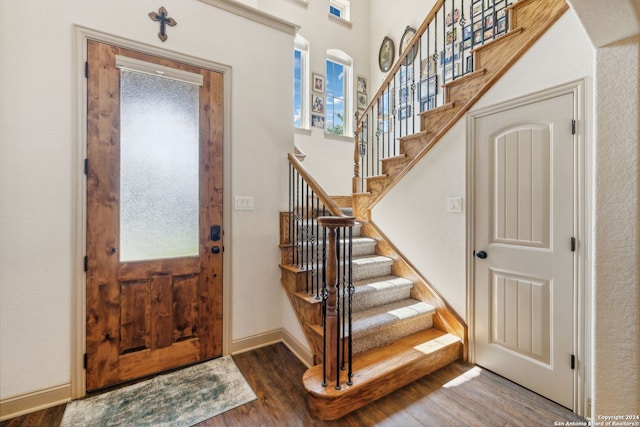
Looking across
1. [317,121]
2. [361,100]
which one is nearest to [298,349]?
[317,121]

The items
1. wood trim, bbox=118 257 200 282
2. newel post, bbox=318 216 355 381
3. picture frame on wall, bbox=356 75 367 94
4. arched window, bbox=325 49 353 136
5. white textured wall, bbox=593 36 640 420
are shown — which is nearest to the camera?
white textured wall, bbox=593 36 640 420

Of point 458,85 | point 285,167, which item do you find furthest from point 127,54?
point 458,85

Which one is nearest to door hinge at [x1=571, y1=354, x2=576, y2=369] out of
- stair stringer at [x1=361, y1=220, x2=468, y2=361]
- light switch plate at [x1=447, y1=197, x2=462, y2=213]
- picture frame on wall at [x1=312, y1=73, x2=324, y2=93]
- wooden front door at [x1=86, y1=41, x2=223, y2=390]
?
stair stringer at [x1=361, y1=220, x2=468, y2=361]

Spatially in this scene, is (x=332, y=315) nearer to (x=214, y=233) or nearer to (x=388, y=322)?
(x=388, y=322)

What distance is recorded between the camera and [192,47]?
2.26 meters

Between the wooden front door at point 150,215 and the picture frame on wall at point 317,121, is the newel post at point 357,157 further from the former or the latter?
the wooden front door at point 150,215

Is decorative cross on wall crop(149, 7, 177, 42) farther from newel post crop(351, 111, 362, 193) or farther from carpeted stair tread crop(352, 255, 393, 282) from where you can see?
carpeted stair tread crop(352, 255, 393, 282)

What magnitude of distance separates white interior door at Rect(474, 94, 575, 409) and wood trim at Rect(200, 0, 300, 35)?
1950 millimetres

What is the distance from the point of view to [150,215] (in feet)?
6.95

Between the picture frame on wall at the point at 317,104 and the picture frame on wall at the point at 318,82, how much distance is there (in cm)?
11

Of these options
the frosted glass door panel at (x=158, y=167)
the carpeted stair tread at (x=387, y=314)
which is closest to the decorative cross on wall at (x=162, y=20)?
the frosted glass door panel at (x=158, y=167)

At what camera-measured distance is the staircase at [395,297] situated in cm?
187

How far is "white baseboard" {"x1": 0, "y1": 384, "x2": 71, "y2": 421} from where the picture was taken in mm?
1703

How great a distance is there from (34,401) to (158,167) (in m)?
1.65
